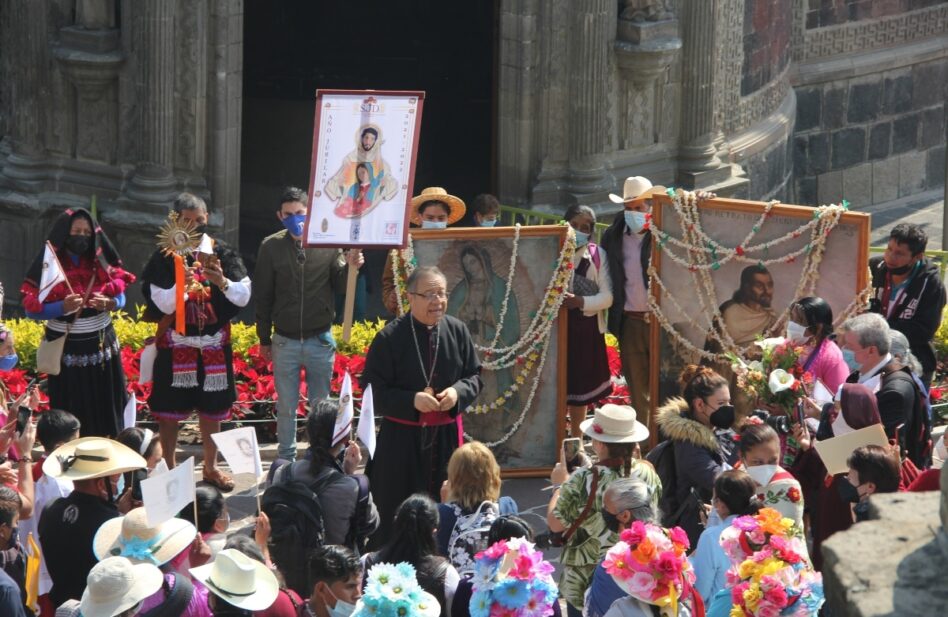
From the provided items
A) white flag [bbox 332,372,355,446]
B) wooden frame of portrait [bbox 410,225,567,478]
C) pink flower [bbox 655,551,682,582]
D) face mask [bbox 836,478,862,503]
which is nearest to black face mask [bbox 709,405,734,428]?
face mask [bbox 836,478,862,503]

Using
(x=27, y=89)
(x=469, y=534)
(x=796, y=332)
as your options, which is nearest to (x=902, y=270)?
(x=796, y=332)

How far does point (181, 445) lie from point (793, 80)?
9996 mm

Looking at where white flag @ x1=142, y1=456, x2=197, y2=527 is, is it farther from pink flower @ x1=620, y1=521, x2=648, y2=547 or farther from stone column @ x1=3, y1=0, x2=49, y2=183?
stone column @ x1=3, y1=0, x2=49, y2=183

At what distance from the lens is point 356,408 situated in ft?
40.9

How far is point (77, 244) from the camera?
1084cm

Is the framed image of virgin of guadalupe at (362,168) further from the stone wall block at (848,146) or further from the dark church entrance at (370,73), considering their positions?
the stone wall block at (848,146)

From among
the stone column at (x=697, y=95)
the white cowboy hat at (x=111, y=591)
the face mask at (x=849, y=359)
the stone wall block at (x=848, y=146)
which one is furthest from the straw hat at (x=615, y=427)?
the stone wall block at (x=848, y=146)

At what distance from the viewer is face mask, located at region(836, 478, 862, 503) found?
325 inches

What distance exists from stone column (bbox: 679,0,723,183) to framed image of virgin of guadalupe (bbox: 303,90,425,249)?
5916 mm

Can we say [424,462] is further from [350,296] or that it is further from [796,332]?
[796,332]

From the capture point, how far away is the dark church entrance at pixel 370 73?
62.3 ft

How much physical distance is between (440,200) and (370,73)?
7766 mm

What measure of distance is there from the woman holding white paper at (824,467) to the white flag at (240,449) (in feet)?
8.65

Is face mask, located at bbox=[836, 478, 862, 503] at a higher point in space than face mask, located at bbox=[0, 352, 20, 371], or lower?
higher
